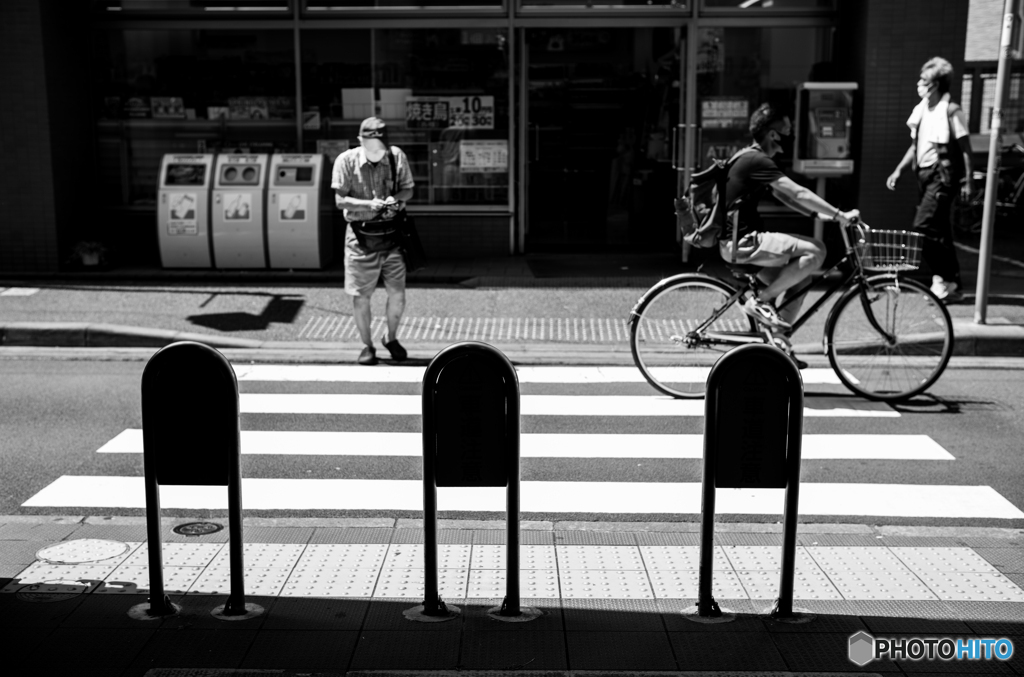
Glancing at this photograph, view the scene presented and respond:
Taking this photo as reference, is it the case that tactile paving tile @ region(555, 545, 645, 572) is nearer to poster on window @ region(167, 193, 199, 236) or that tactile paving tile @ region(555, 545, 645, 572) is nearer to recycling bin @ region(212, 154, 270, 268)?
recycling bin @ region(212, 154, 270, 268)

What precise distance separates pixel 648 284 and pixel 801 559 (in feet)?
22.6

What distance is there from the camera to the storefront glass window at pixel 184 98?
45.0ft

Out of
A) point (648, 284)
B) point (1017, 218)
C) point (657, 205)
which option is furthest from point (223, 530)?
point (1017, 218)

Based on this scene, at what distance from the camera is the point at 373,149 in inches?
→ 362

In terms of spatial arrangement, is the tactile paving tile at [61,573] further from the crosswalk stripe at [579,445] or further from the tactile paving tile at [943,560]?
the tactile paving tile at [943,560]

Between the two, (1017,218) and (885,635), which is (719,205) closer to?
(885,635)

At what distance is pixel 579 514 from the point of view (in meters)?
6.10

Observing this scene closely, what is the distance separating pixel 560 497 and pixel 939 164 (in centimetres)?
641

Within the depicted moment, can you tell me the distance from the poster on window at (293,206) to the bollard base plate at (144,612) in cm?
835

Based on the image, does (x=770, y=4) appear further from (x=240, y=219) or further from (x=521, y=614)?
(x=521, y=614)

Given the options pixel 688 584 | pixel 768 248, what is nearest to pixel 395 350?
pixel 768 248

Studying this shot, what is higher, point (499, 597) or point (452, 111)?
point (452, 111)

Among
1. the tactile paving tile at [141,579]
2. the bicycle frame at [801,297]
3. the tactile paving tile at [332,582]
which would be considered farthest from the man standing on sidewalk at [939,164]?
the tactile paving tile at [141,579]

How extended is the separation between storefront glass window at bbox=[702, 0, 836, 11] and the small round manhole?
31.3 feet
